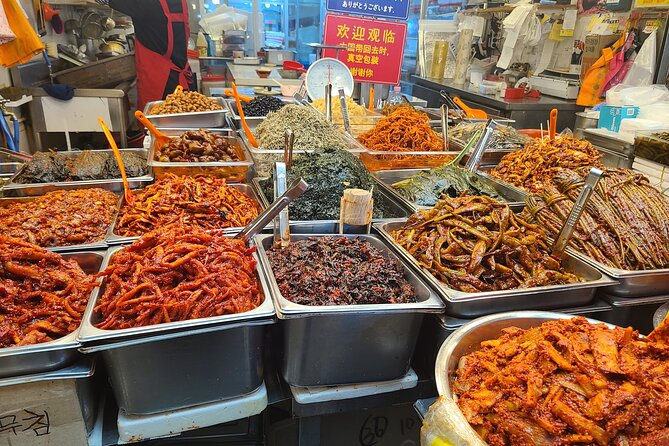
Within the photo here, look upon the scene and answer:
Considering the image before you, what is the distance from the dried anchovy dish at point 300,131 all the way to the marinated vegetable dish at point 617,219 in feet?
4.45

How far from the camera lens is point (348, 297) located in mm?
1435

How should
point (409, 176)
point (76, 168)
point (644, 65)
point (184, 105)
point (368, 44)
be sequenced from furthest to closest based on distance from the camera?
point (644, 65)
point (368, 44)
point (184, 105)
point (409, 176)
point (76, 168)

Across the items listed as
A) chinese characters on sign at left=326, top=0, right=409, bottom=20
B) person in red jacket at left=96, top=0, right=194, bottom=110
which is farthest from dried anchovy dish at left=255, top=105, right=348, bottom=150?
person in red jacket at left=96, top=0, right=194, bottom=110

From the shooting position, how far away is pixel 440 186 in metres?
2.36

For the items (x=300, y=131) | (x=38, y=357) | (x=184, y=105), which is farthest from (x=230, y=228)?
(x=184, y=105)

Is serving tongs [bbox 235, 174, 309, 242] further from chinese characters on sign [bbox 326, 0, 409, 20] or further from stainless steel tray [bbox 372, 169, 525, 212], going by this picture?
chinese characters on sign [bbox 326, 0, 409, 20]

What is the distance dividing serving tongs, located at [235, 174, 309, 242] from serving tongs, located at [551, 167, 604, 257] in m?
0.98

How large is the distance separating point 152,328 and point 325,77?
3.61 metres

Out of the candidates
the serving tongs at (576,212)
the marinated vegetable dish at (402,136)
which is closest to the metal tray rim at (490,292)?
the serving tongs at (576,212)

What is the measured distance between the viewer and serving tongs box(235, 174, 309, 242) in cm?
152

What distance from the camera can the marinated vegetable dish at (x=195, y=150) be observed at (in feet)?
8.46

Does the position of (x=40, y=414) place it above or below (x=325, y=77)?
below

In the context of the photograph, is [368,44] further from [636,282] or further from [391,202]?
[636,282]

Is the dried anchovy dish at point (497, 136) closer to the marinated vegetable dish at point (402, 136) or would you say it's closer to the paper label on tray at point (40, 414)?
the marinated vegetable dish at point (402, 136)
